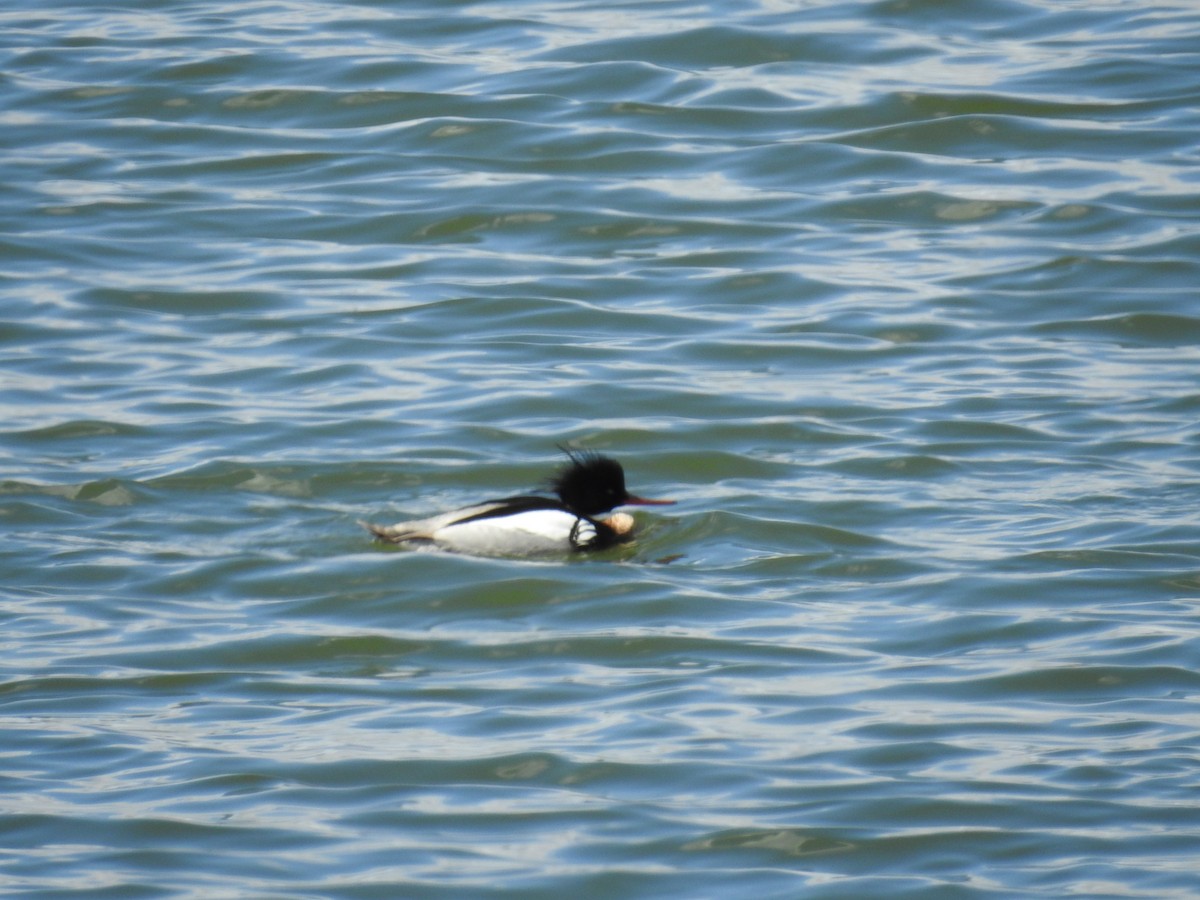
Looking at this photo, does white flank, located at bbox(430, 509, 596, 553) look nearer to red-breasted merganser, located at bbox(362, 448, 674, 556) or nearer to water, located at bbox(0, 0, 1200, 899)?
red-breasted merganser, located at bbox(362, 448, 674, 556)

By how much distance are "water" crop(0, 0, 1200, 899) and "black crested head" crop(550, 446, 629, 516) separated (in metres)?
0.24

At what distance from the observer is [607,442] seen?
974 centimetres

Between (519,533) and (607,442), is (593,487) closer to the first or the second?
(519,533)

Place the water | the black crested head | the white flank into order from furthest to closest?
the black crested head → the white flank → the water

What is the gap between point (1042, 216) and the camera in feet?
Result: 40.4

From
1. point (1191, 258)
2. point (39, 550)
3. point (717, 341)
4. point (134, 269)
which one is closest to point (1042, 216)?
point (1191, 258)

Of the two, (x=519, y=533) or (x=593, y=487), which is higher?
(x=593, y=487)

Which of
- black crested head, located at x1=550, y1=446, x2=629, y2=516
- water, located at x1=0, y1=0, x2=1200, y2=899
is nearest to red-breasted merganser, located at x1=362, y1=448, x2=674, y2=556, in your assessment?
black crested head, located at x1=550, y1=446, x2=629, y2=516

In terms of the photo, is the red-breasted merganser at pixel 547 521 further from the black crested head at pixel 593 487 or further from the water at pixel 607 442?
the water at pixel 607 442

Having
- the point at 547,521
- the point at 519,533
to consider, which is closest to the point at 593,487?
the point at 547,521

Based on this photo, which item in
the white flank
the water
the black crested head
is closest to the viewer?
the water

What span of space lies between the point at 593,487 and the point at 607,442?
0.88m

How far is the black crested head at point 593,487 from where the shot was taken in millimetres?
8867

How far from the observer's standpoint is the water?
232 inches
